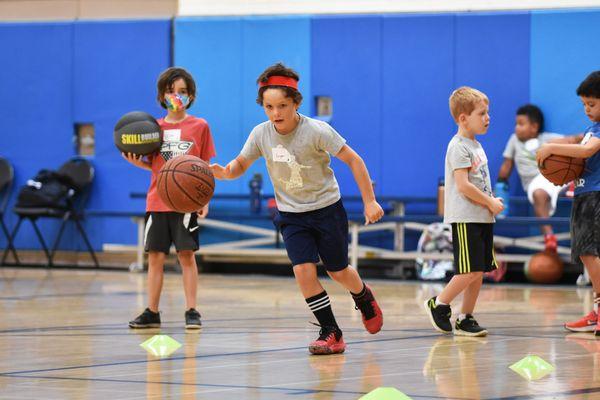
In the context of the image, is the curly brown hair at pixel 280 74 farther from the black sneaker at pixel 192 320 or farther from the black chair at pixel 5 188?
the black chair at pixel 5 188

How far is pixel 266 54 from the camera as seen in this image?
→ 1314 cm

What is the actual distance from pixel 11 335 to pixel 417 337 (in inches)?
86.3

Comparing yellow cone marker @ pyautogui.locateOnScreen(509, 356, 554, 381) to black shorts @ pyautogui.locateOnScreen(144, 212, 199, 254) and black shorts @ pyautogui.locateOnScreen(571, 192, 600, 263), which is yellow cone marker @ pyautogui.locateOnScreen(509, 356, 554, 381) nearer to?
black shorts @ pyautogui.locateOnScreen(571, 192, 600, 263)

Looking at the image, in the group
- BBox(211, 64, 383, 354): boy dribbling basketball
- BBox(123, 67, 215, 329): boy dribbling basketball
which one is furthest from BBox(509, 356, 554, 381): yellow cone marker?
BBox(123, 67, 215, 329): boy dribbling basketball

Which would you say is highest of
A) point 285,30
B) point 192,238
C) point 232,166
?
point 285,30

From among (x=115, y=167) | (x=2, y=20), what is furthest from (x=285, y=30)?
(x=2, y=20)

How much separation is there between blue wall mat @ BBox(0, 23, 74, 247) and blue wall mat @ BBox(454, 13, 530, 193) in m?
4.83

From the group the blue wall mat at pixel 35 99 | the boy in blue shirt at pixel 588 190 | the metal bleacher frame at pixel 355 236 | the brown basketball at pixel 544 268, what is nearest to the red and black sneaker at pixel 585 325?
the boy in blue shirt at pixel 588 190

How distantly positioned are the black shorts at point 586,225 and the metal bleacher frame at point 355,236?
4538mm

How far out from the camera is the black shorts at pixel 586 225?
→ 251 inches

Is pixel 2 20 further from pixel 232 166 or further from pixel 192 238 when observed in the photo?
pixel 232 166

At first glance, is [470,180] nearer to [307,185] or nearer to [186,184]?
[307,185]

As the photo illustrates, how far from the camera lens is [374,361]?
5098 millimetres

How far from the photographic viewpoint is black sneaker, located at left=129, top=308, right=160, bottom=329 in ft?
22.0
